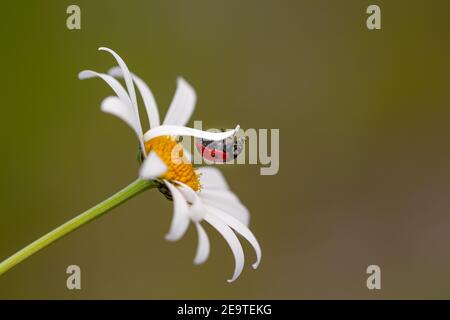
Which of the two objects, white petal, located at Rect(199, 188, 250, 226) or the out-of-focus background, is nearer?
white petal, located at Rect(199, 188, 250, 226)

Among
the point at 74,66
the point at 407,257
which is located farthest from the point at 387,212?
the point at 74,66

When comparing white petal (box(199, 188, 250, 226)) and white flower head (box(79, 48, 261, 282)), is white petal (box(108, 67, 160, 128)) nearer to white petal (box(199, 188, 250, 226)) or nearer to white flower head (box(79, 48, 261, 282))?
white flower head (box(79, 48, 261, 282))

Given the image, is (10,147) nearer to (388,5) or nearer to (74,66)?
(74,66)

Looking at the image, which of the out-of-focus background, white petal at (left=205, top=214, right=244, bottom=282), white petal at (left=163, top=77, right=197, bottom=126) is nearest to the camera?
white petal at (left=205, top=214, right=244, bottom=282)

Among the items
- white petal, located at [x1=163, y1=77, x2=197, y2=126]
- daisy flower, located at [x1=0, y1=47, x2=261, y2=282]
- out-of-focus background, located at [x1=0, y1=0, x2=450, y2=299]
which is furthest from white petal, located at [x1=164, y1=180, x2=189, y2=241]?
out-of-focus background, located at [x1=0, y1=0, x2=450, y2=299]

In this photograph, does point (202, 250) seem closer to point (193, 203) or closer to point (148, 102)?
point (193, 203)

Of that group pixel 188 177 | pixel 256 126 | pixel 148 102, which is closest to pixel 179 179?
pixel 188 177

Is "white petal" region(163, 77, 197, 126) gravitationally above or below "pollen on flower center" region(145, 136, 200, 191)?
above
